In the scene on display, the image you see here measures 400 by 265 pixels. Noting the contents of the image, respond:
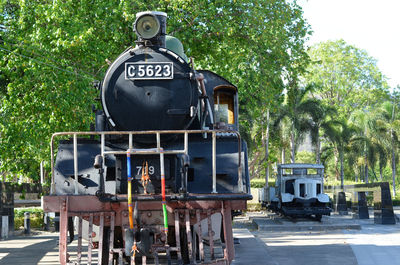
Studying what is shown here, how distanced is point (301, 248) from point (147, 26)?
816 cm

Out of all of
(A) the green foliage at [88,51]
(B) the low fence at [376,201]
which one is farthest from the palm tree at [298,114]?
(A) the green foliage at [88,51]

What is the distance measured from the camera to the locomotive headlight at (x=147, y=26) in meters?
8.21

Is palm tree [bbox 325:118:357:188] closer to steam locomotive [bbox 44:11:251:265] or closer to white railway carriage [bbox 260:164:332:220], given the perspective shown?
white railway carriage [bbox 260:164:332:220]

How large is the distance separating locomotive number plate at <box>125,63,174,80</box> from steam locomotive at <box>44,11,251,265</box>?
0.01 m

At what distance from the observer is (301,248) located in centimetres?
1424

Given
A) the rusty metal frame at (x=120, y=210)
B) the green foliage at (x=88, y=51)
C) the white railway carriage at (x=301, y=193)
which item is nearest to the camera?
the rusty metal frame at (x=120, y=210)

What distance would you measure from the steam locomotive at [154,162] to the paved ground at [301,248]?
10.5 feet

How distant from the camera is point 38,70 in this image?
48.3ft

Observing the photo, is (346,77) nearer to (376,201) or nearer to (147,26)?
(376,201)

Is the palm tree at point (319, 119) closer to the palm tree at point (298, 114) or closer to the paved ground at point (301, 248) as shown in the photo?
the palm tree at point (298, 114)

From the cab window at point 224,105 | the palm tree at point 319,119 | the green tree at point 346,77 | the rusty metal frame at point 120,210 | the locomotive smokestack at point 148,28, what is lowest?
the rusty metal frame at point 120,210

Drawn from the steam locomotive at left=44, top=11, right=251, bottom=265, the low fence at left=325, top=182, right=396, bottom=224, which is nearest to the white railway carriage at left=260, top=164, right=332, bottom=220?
the low fence at left=325, top=182, right=396, bottom=224

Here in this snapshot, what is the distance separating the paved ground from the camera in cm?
1170

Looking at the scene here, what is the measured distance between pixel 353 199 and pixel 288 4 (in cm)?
924
